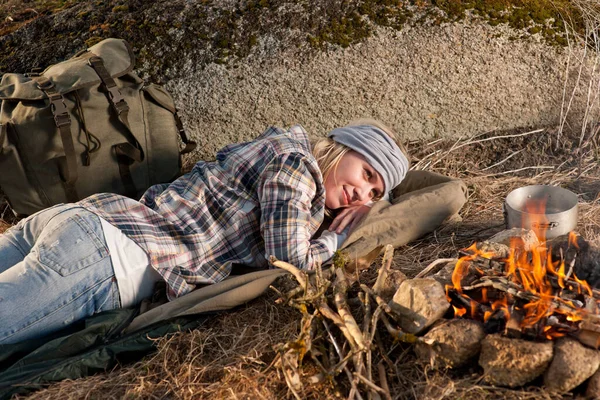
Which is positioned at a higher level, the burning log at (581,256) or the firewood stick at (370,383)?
the burning log at (581,256)

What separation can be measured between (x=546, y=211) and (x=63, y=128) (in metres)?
2.78

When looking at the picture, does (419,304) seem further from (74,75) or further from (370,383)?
(74,75)

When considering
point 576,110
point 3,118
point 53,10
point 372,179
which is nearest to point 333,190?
point 372,179

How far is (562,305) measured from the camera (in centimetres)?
247

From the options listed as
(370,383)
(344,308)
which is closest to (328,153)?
(344,308)

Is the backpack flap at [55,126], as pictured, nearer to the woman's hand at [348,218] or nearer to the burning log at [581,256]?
the woman's hand at [348,218]

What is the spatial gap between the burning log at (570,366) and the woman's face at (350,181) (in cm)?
143

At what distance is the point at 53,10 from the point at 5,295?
3207mm

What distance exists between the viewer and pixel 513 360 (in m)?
2.38

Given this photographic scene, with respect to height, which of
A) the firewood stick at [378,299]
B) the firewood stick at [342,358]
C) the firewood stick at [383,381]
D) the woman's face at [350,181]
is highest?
the woman's face at [350,181]

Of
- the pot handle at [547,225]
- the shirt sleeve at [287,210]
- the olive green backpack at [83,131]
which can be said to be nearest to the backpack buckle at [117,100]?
the olive green backpack at [83,131]

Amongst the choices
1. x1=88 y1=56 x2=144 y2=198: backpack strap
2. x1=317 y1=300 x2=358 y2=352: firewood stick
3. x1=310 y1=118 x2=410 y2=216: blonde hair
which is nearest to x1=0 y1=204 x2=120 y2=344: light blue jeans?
x1=88 y1=56 x2=144 y2=198: backpack strap

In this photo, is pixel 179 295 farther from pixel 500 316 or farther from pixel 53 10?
pixel 53 10

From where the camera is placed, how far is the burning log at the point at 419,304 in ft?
8.54
